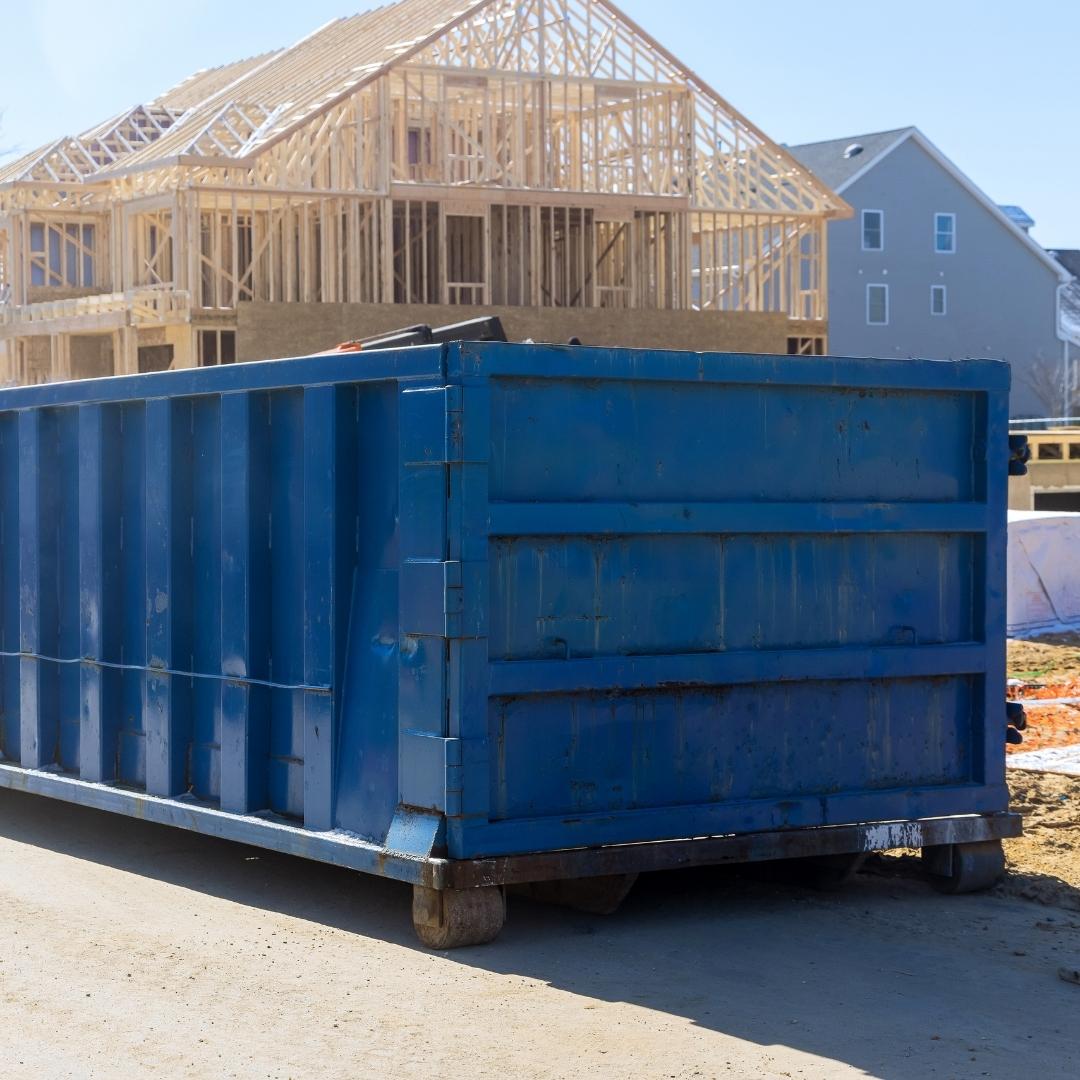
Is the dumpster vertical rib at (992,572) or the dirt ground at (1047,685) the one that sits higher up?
the dumpster vertical rib at (992,572)

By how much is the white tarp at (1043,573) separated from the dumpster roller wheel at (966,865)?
11.6 m

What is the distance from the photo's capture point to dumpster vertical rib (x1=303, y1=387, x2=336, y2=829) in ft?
22.0

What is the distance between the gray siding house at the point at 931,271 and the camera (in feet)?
177

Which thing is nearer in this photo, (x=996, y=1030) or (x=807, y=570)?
(x=996, y=1030)

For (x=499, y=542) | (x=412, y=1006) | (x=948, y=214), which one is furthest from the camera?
(x=948, y=214)

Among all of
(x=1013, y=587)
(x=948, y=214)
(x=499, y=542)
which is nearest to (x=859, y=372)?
(x=499, y=542)

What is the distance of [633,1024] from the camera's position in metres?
5.41

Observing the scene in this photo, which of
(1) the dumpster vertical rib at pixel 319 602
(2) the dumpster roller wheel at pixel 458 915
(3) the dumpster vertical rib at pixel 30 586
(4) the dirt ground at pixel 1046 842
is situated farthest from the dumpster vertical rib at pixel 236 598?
(4) the dirt ground at pixel 1046 842

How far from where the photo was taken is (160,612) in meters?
7.65

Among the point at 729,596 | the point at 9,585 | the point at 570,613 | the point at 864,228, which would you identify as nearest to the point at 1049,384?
the point at 864,228

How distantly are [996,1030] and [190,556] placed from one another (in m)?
3.95

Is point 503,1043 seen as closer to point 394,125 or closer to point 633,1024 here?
point 633,1024

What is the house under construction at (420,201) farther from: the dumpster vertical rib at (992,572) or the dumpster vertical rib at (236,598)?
the dumpster vertical rib at (992,572)

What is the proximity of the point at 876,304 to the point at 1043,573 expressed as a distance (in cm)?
3644
